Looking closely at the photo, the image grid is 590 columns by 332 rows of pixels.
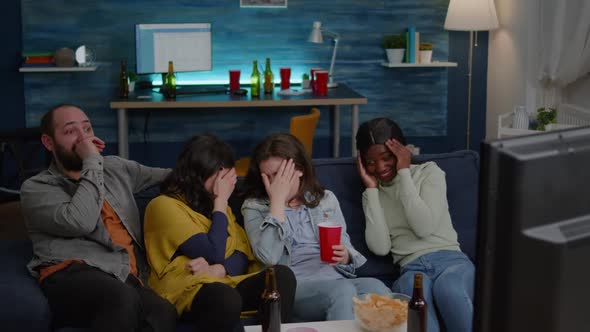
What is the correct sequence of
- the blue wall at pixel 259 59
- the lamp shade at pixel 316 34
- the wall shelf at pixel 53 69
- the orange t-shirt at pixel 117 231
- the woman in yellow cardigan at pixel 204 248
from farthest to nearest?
the blue wall at pixel 259 59 < the lamp shade at pixel 316 34 < the wall shelf at pixel 53 69 < the orange t-shirt at pixel 117 231 < the woman in yellow cardigan at pixel 204 248

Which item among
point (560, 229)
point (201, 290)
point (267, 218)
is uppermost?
point (560, 229)

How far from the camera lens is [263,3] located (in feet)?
20.2

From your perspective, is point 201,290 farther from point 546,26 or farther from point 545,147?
point 546,26

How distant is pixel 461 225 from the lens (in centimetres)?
318

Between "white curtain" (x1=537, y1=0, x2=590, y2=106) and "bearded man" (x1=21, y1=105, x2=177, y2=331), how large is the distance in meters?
2.75

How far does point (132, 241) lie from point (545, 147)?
88.3 inches

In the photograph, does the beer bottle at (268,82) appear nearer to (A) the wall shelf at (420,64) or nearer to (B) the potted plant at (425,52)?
(A) the wall shelf at (420,64)

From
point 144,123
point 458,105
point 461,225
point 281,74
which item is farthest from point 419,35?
point 461,225

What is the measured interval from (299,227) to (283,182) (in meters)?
0.18

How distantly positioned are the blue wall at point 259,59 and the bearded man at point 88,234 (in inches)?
130

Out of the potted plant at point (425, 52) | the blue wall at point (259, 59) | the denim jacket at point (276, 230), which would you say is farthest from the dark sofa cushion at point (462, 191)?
the blue wall at point (259, 59)

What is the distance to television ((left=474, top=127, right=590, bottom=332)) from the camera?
2.60 ft

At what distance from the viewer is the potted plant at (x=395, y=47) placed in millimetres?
6125

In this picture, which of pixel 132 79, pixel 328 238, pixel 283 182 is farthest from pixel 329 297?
pixel 132 79
